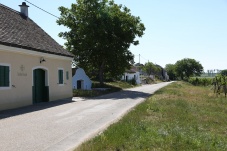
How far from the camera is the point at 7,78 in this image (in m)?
16.1

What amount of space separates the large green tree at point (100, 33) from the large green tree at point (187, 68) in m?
101

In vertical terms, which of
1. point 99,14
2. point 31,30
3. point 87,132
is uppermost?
point 99,14

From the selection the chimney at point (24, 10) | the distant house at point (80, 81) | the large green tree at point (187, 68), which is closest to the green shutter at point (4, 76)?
the chimney at point (24, 10)

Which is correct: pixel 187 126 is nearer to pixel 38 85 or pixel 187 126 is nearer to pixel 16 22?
pixel 38 85

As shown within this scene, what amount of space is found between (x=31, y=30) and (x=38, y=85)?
13.1ft

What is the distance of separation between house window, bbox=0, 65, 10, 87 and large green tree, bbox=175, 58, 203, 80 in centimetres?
12409

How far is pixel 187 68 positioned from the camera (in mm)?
137875

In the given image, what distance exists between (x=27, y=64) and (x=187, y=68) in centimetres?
12509

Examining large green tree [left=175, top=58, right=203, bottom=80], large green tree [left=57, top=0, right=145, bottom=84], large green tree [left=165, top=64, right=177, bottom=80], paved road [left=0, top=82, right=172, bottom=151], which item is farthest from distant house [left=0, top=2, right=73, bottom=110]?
large green tree [left=165, top=64, right=177, bottom=80]

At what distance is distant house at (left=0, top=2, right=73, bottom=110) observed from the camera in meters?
16.1

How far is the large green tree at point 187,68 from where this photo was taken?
13650 centimetres

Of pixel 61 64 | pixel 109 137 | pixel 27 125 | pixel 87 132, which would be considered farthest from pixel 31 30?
pixel 109 137

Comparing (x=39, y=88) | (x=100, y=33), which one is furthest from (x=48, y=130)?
(x=100, y=33)

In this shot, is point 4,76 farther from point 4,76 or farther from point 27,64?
point 27,64
